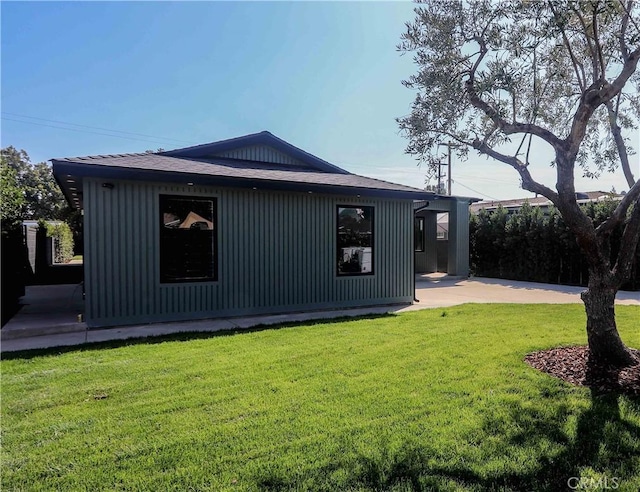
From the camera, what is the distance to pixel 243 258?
777 centimetres

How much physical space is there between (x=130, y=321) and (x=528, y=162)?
6680mm

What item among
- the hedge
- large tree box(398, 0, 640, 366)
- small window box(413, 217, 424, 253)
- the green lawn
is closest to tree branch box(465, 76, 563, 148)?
large tree box(398, 0, 640, 366)

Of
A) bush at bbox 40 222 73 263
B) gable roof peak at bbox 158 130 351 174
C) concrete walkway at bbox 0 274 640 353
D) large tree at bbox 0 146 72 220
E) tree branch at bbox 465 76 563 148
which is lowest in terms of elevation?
concrete walkway at bbox 0 274 640 353

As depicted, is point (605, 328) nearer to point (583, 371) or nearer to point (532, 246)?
point (583, 371)

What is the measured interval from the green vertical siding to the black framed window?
0.13m

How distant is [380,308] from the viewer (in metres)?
8.91

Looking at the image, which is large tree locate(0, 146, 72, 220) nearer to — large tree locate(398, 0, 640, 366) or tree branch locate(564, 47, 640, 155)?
large tree locate(398, 0, 640, 366)

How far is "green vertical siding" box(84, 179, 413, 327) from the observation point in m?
6.58

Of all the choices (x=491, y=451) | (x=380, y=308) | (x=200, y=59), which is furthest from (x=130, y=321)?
(x=200, y=59)

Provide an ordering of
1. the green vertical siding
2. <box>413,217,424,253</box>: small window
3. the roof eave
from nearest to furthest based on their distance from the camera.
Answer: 1. the roof eave
2. the green vertical siding
3. <box>413,217,424,253</box>: small window

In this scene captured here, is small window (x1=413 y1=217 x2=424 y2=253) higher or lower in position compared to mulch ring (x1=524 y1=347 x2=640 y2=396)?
higher

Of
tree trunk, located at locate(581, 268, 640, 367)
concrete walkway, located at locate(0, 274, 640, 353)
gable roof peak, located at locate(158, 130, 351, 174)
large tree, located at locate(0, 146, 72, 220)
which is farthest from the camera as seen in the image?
large tree, located at locate(0, 146, 72, 220)

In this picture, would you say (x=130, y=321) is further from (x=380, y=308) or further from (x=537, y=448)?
(x=537, y=448)

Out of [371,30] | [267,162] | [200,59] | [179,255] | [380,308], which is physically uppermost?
[200,59]
